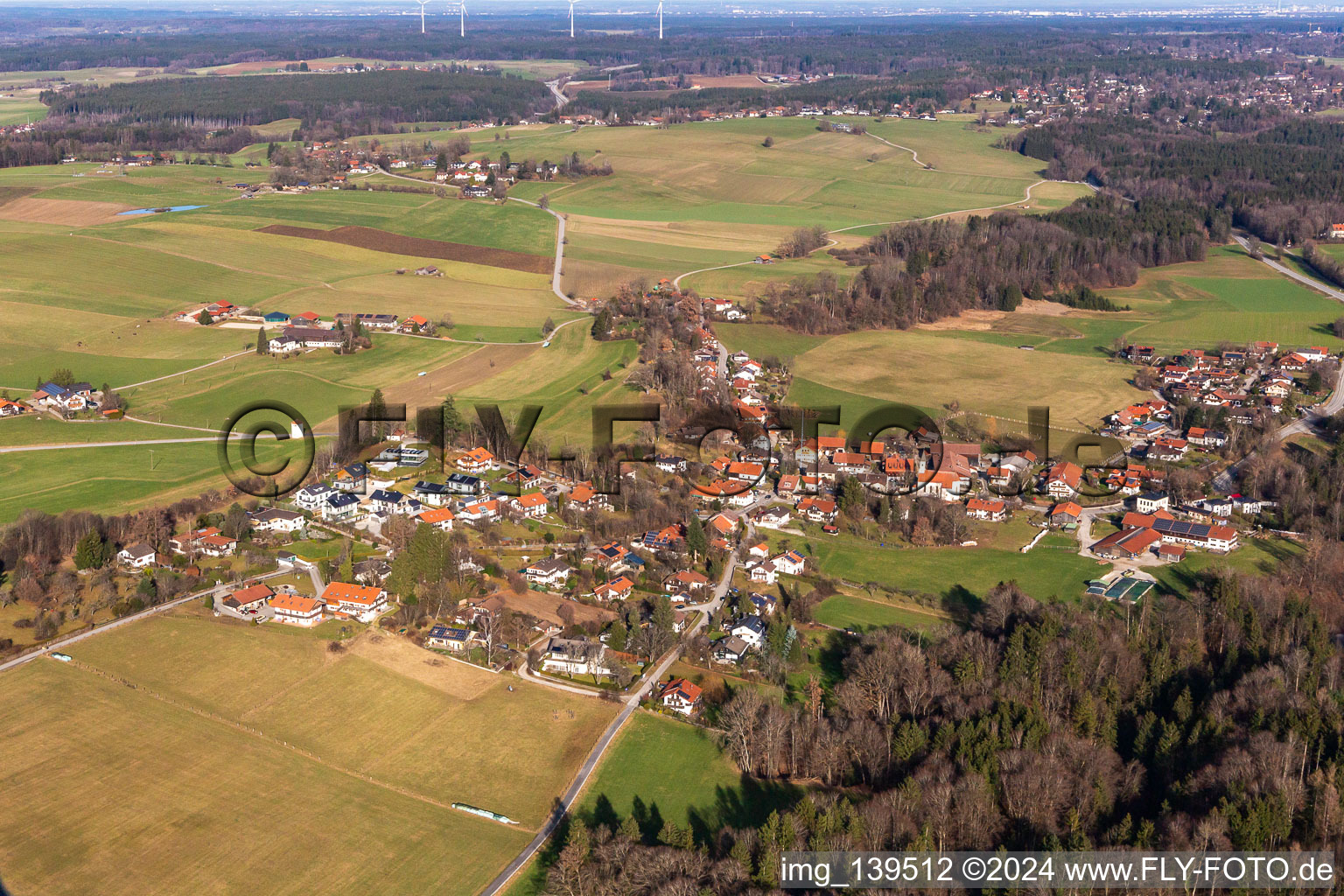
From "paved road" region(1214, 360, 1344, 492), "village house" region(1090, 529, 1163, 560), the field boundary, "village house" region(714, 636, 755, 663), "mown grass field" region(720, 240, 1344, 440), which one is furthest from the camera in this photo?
"mown grass field" region(720, 240, 1344, 440)

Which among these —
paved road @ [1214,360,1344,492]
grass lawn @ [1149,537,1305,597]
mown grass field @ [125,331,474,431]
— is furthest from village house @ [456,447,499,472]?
paved road @ [1214,360,1344,492]

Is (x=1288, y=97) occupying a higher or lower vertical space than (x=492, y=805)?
higher

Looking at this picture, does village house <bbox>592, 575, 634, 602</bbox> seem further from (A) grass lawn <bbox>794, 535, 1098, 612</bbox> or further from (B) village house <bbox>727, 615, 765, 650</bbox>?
(A) grass lawn <bbox>794, 535, 1098, 612</bbox>

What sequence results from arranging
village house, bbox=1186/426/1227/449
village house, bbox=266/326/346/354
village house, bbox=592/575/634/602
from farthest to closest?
village house, bbox=266/326/346/354
village house, bbox=1186/426/1227/449
village house, bbox=592/575/634/602

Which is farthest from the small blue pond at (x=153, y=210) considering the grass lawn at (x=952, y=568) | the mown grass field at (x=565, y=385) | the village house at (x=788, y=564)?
the village house at (x=788, y=564)

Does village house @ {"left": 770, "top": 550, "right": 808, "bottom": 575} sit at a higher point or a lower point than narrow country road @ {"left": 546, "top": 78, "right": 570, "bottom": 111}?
lower

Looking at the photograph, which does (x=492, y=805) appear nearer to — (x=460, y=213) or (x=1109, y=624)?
(x=1109, y=624)

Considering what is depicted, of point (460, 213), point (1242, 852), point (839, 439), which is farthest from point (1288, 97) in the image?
point (1242, 852)
